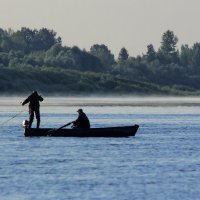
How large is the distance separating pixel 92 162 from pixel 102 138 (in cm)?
1523

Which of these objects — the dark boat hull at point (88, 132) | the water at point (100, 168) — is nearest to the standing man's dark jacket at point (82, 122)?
the dark boat hull at point (88, 132)

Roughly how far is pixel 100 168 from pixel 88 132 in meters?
17.2

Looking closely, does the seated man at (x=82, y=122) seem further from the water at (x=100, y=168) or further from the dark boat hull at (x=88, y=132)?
the water at (x=100, y=168)

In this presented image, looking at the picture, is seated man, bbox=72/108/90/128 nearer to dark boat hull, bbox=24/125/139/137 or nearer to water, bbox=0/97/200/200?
dark boat hull, bbox=24/125/139/137

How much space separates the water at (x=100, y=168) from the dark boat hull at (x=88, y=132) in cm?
49

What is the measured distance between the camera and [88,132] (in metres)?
55.5

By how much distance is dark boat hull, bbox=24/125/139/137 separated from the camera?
5553 cm

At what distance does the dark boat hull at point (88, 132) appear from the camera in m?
55.5

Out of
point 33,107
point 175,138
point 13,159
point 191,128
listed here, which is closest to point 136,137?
point 175,138

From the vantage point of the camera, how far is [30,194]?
31.8 metres

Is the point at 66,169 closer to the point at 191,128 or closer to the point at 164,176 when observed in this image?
the point at 164,176

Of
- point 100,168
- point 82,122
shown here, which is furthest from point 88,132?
point 100,168

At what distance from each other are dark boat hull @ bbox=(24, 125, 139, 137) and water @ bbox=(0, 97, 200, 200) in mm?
493

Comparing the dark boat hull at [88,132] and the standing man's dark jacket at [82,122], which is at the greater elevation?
the standing man's dark jacket at [82,122]
